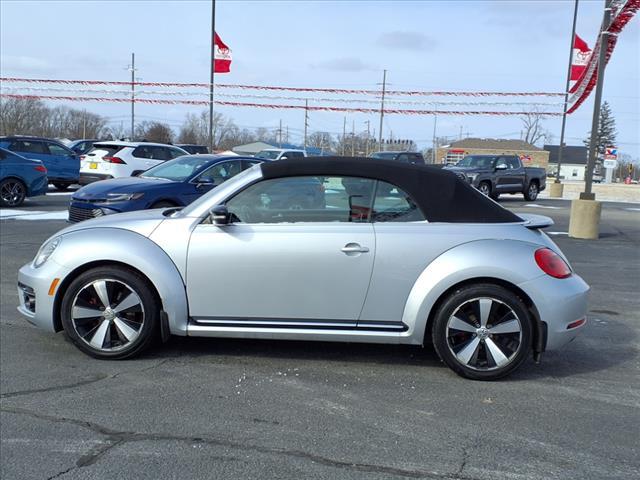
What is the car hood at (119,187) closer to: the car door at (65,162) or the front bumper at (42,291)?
the front bumper at (42,291)

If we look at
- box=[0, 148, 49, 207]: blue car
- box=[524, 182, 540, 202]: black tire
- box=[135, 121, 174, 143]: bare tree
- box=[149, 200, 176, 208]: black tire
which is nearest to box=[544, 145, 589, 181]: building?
box=[135, 121, 174, 143]: bare tree

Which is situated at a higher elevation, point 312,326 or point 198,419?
point 312,326

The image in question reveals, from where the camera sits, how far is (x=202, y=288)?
4.48 metres

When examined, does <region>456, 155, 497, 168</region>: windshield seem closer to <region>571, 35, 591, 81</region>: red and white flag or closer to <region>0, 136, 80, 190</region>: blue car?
<region>571, 35, 591, 81</region>: red and white flag

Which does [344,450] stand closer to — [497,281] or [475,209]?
[497,281]

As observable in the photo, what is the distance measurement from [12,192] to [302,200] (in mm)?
12893

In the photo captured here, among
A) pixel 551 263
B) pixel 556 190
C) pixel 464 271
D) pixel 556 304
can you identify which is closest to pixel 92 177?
pixel 464 271

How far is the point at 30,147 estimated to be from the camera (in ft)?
64.0

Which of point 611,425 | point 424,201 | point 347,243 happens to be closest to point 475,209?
point 424,201

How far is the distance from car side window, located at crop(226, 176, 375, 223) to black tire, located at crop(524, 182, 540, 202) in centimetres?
2135

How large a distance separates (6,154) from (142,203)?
7.50 metres

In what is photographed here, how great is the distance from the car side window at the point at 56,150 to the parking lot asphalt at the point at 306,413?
15.7 meters

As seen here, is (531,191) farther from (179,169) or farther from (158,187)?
(158,187)

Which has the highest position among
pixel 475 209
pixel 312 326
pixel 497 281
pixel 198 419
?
pixel 475 209
